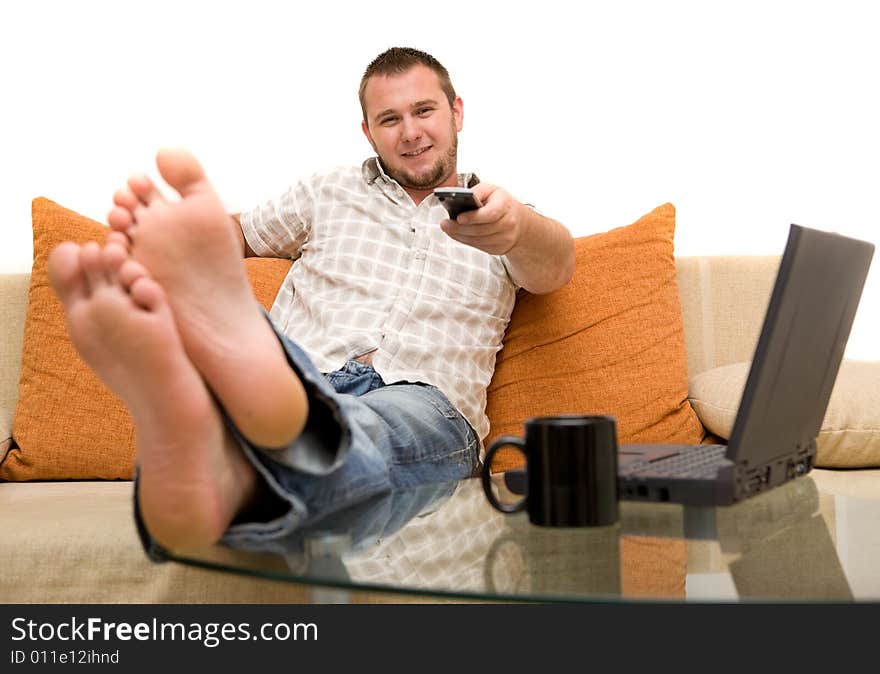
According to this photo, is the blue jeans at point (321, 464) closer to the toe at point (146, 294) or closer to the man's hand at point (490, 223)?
the toe at point (146, 294)

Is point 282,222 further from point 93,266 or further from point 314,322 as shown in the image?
point 93,266

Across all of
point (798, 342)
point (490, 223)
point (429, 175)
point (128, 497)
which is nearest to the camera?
point (798, 342)

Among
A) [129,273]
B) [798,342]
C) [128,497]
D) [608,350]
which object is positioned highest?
[129,273]

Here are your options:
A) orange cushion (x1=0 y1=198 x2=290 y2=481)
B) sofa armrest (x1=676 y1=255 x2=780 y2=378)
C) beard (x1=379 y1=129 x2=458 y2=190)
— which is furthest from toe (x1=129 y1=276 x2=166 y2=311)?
sofa armrest (x1=676 y1=255 x2=780 y2=378)

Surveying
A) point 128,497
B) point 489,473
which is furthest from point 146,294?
point 128,497

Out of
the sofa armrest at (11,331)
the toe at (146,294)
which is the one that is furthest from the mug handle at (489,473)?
the sofa armrest at (11,331)

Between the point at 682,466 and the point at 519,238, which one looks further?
the point at 519,238

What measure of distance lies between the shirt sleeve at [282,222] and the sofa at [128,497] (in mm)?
480

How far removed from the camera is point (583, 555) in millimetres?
898

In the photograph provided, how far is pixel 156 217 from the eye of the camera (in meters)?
0.95

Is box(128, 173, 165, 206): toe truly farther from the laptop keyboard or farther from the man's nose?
the man's nose

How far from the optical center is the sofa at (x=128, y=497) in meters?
1.41

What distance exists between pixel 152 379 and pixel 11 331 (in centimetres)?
133
